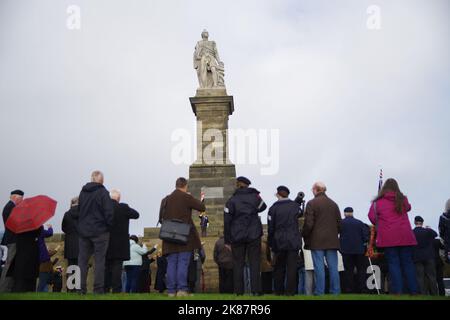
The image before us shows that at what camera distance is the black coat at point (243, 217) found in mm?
9148

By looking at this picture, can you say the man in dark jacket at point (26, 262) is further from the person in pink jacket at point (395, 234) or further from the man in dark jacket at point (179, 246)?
the person in pink jacket at point (395, 234)

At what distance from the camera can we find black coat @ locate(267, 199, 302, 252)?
9227 mm

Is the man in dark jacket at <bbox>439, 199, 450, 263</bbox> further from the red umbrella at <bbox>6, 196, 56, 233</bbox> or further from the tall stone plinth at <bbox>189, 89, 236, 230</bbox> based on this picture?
the tall stone plinth at <bbox>189, 89, 236, 230</bbox>

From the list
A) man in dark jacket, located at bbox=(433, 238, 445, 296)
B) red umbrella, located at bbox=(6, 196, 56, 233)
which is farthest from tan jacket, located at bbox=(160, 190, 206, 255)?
man in dark jacket, located at bbox=(433, 238, 445, 296)

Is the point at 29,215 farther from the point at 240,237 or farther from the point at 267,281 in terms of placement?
the point at 267,281

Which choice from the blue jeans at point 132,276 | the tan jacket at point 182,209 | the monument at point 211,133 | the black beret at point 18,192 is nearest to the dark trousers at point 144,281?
the blue jeans at point 132,276

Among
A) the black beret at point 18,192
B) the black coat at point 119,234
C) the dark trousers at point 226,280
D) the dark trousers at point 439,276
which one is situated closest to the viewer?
the black coat at point 119,234

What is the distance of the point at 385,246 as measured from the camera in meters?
9.31

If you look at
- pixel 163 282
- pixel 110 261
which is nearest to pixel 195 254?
pixel 163 282

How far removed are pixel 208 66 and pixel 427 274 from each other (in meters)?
14.0

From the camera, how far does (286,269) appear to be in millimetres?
9602
